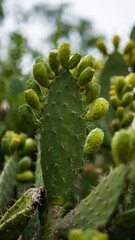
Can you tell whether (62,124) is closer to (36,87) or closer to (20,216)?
(36,87)

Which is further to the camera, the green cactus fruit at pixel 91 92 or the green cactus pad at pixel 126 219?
the green cactus fruit at pixel 91 92

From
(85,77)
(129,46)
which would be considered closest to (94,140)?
(85,77)

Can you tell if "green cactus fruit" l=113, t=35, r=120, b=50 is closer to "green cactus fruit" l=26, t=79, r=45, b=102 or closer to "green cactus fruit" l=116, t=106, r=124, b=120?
"green cactus fruit" l=116, t=106, r=124, b=120

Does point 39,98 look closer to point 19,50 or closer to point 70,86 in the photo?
point 70,86

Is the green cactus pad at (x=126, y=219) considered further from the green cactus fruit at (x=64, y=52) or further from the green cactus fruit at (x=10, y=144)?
the green cactus fruit at (x=10, y=144)

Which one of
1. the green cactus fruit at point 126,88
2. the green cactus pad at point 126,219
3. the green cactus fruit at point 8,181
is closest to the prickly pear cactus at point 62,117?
the green cactus pad at point 126,219

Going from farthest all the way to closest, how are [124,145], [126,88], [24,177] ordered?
1. [126,88]
2. [24,177]
3. [124,145]

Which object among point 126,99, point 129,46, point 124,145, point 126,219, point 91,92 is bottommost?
point 126,219
